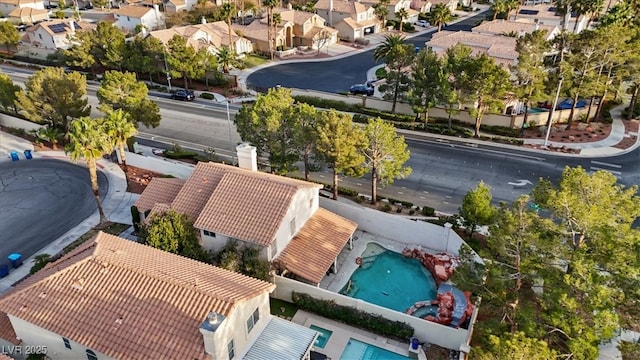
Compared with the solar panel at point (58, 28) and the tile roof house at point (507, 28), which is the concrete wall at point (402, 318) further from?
the solar panel at point (58, 28)

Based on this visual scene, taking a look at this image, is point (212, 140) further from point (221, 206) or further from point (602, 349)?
point (602, 349)

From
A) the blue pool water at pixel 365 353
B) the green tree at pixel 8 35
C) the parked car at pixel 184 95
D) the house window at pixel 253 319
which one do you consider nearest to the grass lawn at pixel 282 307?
the blue pool water at pixel 365 353

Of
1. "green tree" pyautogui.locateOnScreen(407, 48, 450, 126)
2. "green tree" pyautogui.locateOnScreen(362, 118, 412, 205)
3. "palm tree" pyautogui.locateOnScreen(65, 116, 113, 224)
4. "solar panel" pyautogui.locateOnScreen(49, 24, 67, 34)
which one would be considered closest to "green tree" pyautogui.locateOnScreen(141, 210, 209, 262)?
"palm tree" pyautogui.locateOnScreen(65, 116, 113, 224)

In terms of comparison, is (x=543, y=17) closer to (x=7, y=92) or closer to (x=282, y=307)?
(x=282, y=307)

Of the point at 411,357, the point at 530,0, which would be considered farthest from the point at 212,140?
the point at 530,0

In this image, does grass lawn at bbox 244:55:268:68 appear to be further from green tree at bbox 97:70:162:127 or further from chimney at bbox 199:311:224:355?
chimney at bbox 199:311:224:355

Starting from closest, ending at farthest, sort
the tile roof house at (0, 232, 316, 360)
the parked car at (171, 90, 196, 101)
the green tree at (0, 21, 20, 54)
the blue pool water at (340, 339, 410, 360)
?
the tile roof house at (0, 232, 316, 360) < the blue pool water at (340, 339, 410, 360) < the parked car at (171, 90, 196, 101) < the green tree at (0, 21, 20, 54)
